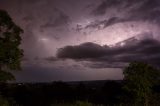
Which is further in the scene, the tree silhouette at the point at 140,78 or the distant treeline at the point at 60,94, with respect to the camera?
the distant treeline at the point at 60,94

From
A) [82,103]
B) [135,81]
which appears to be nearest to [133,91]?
[135,81]

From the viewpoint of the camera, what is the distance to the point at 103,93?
169 ft

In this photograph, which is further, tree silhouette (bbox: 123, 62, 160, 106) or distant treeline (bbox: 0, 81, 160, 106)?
distant treeline (bbox: 0, 81, 160, 106)

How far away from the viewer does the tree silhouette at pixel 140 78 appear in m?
25.3

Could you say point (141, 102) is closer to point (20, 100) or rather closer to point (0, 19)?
point (0, 19)

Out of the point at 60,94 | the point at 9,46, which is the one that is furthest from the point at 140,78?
the point at 60,94

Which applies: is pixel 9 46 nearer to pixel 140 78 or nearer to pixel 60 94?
pixel 140 78

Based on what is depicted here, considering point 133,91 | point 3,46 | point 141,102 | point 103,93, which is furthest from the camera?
point 103,93

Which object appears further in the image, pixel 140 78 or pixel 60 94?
pixel 60 94

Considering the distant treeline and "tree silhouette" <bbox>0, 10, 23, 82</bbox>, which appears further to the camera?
the distant treeline

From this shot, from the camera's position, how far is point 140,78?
25.2 metres

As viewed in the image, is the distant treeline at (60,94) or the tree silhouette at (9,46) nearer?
the tree silhouette at (9,46)

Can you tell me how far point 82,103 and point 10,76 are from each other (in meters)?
5.95

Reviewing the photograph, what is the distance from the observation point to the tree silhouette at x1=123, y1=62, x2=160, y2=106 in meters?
25.3
